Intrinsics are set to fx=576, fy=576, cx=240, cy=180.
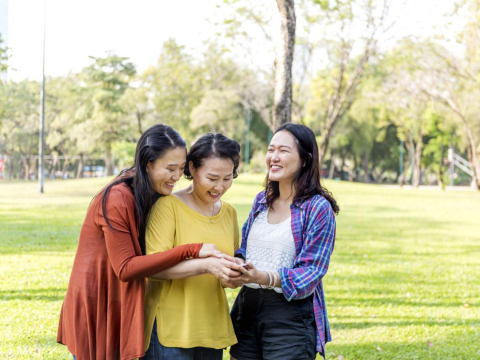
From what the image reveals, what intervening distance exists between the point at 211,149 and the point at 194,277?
2.01 ft

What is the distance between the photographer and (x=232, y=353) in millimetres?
2922

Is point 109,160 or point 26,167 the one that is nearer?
point 26,167

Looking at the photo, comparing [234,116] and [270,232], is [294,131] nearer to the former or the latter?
[270,232]

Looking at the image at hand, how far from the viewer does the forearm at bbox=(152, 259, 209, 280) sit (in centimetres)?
250

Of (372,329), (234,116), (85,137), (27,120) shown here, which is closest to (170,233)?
(372,329)

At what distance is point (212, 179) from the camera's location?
109 inches

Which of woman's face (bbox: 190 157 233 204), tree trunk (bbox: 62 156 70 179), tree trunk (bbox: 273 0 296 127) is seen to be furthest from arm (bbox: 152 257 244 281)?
tree trunk (bbox: 62 156 70 179)

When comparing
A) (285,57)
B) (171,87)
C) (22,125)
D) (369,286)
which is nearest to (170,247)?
(285,57)

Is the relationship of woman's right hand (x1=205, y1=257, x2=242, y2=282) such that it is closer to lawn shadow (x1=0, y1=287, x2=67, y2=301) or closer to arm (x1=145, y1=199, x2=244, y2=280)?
arm (x1=145, y1=199, x2=244, y2=280)

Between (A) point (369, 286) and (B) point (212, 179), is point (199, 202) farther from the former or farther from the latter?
(A) point (369, 286)

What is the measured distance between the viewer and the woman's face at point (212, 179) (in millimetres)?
2754

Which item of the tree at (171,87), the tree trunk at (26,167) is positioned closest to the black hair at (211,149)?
the tree trunk at (26,167)

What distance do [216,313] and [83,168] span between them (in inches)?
1816

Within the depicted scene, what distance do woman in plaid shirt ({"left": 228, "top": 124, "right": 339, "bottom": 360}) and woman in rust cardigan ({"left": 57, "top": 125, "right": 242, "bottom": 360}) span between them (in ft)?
1.17
